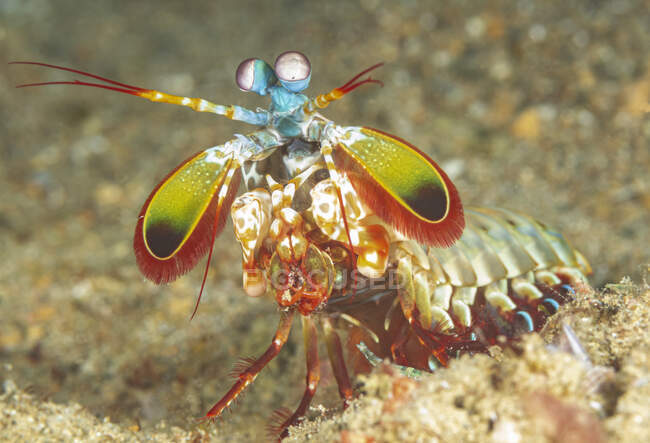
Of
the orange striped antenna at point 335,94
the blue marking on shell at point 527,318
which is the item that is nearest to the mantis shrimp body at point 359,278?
the blue marking on shell at point 527,318

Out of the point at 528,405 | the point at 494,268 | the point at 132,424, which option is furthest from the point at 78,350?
the point at 528,405

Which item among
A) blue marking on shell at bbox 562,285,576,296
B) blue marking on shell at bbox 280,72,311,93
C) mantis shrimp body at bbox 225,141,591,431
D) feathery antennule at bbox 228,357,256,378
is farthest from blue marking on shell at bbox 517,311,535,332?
blue marking on shell at bbox 280,72,311,93

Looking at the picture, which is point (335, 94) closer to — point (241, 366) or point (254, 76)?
point (254, 76)

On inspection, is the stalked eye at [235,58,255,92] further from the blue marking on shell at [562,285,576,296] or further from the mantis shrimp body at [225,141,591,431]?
the blue marking on shell at [562,285,576,296]

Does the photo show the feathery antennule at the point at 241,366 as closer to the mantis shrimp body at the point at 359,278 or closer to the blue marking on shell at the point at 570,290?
the mantis shrimp body at the point at 359,278

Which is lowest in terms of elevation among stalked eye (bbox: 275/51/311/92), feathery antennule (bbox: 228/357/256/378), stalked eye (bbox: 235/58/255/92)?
feathery antennule (bbox: 228/357/256/378)

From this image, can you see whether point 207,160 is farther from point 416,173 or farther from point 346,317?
point 346,317
